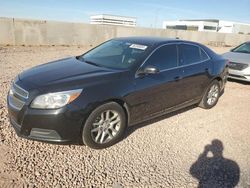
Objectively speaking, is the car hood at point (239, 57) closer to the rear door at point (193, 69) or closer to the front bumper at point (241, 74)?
the front bumper at point (241, 74)

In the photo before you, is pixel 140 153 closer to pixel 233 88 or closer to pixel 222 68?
pixel 222 68

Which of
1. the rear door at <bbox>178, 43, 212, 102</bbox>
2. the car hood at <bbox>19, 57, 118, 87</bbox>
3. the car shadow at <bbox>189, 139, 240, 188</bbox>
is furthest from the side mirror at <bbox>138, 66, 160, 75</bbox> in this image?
the car shadow at <bbox>189, 139, 240, 188</bbox>

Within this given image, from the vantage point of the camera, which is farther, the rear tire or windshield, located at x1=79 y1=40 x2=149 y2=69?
the rear tire

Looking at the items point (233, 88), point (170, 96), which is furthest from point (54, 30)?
point (170, 96)

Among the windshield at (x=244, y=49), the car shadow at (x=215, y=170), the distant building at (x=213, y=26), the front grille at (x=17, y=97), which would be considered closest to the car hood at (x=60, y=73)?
the front grille at (x=17, y=97)

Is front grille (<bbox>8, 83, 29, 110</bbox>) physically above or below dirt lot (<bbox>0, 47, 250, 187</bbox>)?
above

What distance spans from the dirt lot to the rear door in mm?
690

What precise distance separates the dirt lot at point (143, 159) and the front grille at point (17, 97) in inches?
25.7

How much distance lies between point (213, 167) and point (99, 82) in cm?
200

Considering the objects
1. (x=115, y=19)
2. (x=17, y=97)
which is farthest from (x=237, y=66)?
(x=115, y=19)

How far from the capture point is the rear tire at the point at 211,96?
17.4 ft

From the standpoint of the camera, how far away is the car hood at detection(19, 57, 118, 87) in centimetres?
327

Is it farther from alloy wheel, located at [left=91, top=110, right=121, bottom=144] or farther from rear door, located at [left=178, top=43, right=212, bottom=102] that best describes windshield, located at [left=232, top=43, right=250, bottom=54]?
alloy wheel, located at [left=91, top=110, right=121, bottom=144]

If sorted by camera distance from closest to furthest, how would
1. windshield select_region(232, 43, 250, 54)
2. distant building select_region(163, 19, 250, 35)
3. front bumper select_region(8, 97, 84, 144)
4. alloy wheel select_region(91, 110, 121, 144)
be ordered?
front bumper select_region(8, 97, 84, 144) < alloy wheel select_region(91, 110, 121, 144) < windshield select_region(232, 43, 250, 54) < distant building select_region(163, 19, 250, 35)
